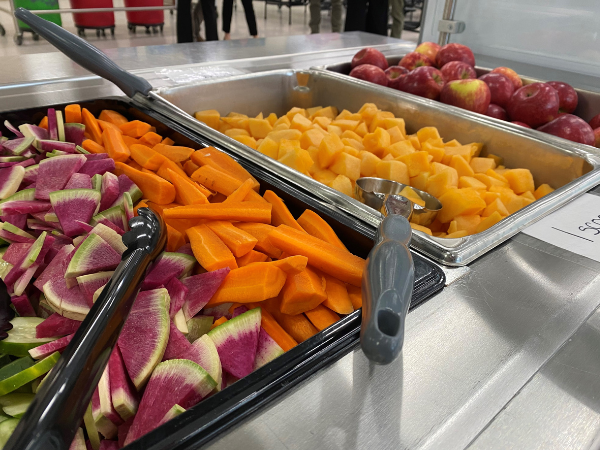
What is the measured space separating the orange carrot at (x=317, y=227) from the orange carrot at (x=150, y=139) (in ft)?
1.81

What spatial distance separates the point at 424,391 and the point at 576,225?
24.3 inches

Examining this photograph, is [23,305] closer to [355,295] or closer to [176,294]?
[176,294]

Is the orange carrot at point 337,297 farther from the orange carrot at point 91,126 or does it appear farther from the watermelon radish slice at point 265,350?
the orange carrot at point 91,126

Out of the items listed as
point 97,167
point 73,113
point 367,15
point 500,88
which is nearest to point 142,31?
point 367,15

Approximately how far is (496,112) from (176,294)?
147 centimetres

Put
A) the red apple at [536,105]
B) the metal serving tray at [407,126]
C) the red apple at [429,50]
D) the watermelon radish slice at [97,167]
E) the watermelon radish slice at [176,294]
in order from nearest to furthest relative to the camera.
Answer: the watermelon radish slice at [176,294], the metal serving tray at [407,126], the watermelon radish slice at [97,167], the red apple at [536,105], the red apple at [429,50]

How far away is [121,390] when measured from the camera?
52cm

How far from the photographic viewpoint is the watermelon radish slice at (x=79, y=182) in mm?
908

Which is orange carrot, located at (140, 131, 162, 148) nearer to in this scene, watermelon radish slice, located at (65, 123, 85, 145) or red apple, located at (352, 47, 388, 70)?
watermelon radish slice, located at (65, 123, 85, 145)

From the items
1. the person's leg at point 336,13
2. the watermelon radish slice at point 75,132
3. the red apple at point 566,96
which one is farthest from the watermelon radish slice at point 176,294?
the person's leg at point 336,13

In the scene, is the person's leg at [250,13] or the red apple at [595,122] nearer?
the red apple at [595,122]

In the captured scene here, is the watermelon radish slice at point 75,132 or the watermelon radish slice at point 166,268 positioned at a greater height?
the watermelon radish slice at point 75,132

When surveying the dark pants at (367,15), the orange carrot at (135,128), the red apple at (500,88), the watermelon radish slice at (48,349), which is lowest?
the watermelon radish slice at (48,349)

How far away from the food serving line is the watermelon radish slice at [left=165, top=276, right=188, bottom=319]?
0.75ft
